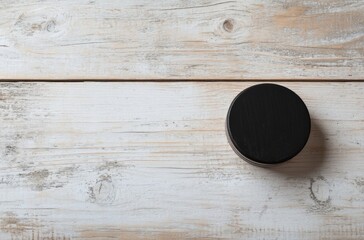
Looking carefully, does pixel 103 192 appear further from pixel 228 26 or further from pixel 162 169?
pixel 228 26

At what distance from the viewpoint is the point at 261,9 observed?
85 cm

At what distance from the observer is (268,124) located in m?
0.74

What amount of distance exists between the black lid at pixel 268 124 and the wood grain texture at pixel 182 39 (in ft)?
0.26

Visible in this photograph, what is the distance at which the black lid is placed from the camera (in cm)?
73

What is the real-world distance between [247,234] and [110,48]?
0.32 meters

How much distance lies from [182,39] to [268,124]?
0.62ft

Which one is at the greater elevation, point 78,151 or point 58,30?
point 58,30

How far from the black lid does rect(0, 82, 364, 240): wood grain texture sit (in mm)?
62

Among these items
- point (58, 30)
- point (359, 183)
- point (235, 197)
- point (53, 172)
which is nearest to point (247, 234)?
point (235, 197)

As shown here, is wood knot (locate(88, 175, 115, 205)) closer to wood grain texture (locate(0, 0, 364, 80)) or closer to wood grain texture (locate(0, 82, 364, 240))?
wood grain texture (locate(0, 82, 364, 240))

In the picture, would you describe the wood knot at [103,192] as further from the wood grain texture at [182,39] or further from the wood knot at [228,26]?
the wood knot at [228,26]

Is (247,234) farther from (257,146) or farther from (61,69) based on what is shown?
(61,69)

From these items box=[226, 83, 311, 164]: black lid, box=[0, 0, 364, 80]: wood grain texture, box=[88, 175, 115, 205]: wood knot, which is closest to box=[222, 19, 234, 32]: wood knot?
box=[0, 0, 364, 80]: wood grain texture

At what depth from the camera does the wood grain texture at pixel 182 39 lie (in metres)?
0.82
